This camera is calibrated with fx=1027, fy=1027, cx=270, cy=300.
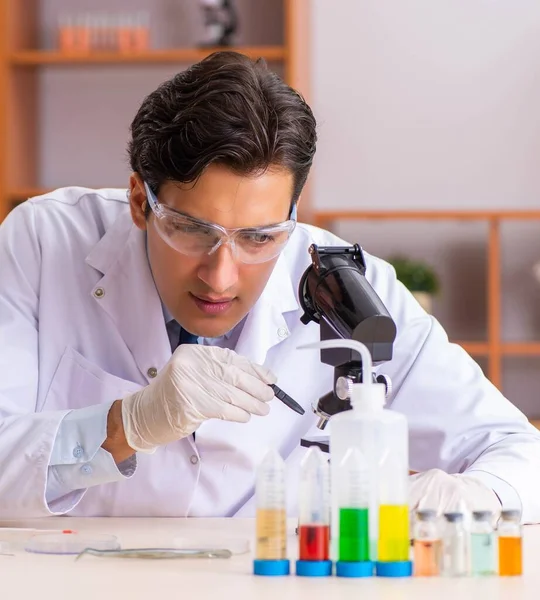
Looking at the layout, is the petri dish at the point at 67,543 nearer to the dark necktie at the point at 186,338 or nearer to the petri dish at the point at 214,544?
the petri dish at the point at 214,544

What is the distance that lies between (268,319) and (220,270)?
0.28 meters

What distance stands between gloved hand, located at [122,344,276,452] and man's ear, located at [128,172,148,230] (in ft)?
1.29

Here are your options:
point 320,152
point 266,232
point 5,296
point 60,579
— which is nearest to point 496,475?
point 266,232

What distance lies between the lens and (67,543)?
4.35ft

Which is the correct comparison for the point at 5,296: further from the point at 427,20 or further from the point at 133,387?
the point at 427,20

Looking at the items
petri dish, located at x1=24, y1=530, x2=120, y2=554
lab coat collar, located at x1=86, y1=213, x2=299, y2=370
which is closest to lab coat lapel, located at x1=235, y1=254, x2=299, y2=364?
lab coat collar, located at x1=86, y1=213, x2=299, y2=370

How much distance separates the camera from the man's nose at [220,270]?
1.70 meters

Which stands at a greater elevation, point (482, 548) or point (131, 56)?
point (131, 56)

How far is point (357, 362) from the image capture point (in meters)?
1.40

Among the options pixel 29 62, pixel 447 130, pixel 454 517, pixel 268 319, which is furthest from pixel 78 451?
pixel 447 130

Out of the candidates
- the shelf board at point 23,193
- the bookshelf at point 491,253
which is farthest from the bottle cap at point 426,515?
the shelf board at point 23,193

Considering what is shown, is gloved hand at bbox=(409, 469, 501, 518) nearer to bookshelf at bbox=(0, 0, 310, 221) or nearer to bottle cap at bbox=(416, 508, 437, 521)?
bottle cap at bbox=(416, 508, 437, 521)

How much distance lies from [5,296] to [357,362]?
32.4 inches

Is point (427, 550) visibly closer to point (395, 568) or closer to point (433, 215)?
point (395, 568)
